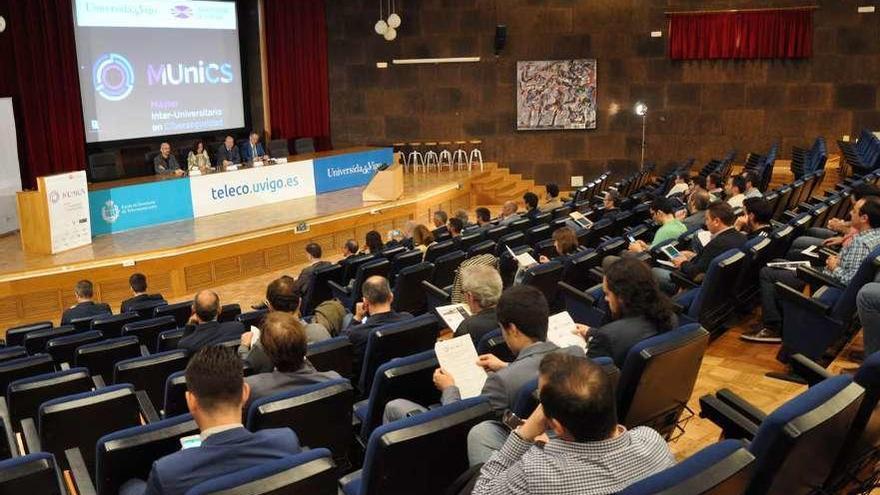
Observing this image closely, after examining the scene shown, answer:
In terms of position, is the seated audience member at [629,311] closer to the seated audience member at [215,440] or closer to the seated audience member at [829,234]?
the seated audience member at [215,440]

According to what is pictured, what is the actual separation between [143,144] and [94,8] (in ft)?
7.26

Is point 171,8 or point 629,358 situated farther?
point 171,8

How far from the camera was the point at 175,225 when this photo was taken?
11.1m

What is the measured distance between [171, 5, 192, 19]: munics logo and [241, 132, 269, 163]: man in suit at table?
2289 mm

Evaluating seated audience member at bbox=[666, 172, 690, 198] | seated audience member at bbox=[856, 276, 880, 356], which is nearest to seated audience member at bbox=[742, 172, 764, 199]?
seated audience member at bbox=[666, 172, 690, 198]

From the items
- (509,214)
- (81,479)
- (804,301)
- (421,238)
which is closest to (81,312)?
(421,238)

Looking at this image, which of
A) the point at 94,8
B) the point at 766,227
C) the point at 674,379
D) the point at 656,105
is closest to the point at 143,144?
the point at 94,8

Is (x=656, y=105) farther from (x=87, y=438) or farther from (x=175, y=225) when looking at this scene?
(x=87, y=438)

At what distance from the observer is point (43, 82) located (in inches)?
473

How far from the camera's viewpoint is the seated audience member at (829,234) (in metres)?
5.95

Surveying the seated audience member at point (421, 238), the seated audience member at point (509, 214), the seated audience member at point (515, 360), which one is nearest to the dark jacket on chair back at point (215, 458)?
the seated audience member at point (515, 360)

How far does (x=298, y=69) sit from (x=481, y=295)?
1319cm

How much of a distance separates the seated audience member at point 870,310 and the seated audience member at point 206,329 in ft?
11.1

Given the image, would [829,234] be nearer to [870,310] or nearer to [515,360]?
[870,310]
